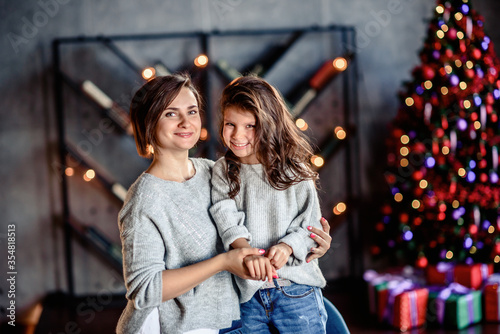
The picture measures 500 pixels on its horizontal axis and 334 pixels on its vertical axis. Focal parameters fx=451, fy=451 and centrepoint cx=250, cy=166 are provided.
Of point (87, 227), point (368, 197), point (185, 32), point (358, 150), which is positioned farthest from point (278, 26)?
point (87, 227)

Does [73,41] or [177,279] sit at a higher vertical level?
[73,41]

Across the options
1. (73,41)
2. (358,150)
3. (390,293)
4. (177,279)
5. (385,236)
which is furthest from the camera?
(358,150)

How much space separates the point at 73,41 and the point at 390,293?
299 cm

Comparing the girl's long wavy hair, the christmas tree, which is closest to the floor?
the christmas tree

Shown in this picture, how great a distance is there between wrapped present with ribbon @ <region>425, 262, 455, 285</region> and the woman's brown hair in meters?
2.57

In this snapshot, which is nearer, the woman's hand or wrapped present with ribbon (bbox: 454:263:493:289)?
the woman's hand

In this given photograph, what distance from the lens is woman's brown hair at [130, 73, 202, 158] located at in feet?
4.03

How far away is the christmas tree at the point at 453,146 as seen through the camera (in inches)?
119

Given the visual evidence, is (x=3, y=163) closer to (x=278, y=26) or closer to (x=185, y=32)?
(x=185, y=32)

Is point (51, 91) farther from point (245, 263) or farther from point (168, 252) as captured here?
point (245, 263)

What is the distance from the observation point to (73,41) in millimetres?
3520

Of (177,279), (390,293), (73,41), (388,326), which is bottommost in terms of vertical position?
(388,326)

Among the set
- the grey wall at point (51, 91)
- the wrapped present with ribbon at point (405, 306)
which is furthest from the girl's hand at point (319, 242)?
the grey wall at point (51, 91)

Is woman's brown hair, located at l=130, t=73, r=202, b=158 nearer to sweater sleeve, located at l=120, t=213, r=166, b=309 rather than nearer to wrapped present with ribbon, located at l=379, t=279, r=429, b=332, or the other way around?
sweater sleeve, located at l=120, t=213, r=166, b=309
